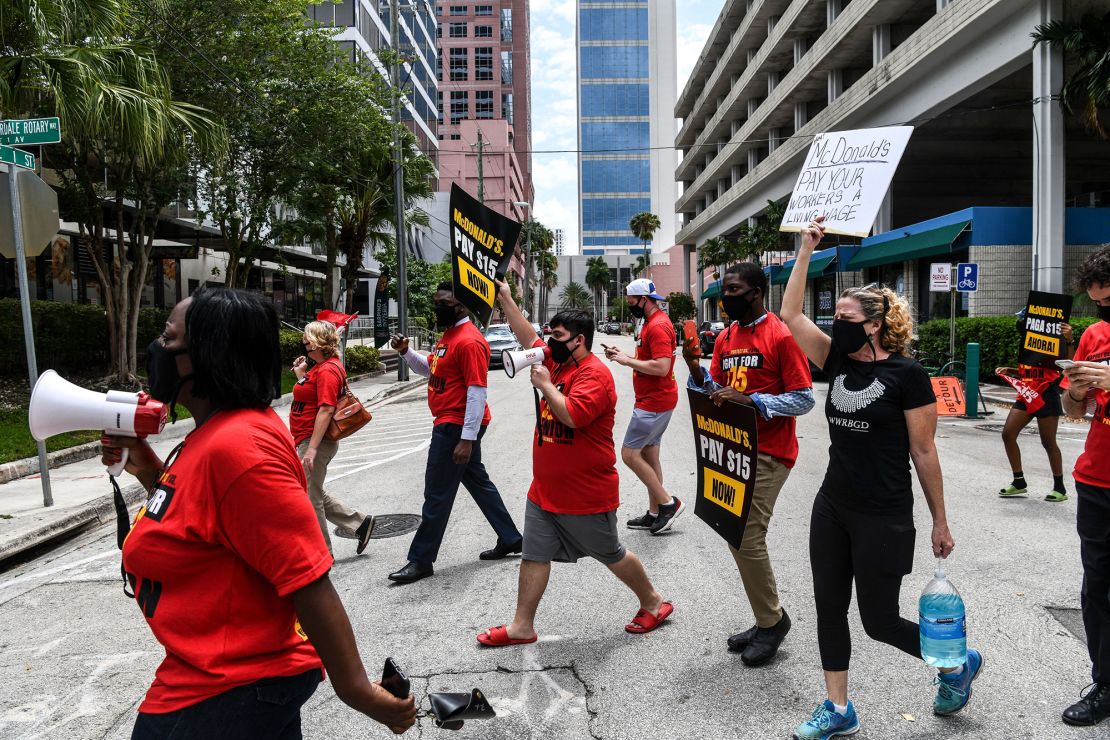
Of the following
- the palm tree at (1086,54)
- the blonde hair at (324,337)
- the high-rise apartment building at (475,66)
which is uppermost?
the high-rise apartment building at (475,66)

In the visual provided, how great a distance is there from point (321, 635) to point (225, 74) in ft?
58.0

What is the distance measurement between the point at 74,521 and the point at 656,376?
5.61 metres

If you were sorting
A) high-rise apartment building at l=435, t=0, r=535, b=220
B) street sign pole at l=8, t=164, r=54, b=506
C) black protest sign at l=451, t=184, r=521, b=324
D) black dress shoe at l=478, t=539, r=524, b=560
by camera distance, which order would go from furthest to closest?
1. high-rise apartment building at l=435, t=0, r=535, b=220
2. street sign pole at l=8, t=164, r=54, b=506
3. black dress shoe at l=478, t=539, r=524, b=560
4. black protest sign at l=451, t=184, r=521, b=324

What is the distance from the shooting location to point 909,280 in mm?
26000

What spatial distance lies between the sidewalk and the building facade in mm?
20065

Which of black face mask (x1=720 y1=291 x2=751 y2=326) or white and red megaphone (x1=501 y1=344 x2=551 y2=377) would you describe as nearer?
white and red megaphone (x1=501 y1=344 x2=551 y2=377)

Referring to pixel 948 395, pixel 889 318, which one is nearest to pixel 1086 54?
A: pixel 948 395

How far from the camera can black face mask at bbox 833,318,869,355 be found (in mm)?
3236

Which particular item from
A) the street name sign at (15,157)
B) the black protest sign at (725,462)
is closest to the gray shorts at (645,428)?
the black protest sign at (725,462)

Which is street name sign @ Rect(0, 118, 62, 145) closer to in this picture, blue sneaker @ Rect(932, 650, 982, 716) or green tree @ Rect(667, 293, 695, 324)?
blue sneaker @ Rect(932, 650, 982, 716)

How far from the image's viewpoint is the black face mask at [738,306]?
4.21 meters

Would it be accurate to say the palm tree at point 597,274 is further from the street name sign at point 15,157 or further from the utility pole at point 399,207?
the street name sign at point 15,157

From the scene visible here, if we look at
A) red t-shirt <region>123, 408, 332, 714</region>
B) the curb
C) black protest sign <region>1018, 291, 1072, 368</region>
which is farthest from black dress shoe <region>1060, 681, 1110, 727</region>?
the curb

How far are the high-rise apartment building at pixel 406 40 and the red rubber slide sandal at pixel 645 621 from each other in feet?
62.5
